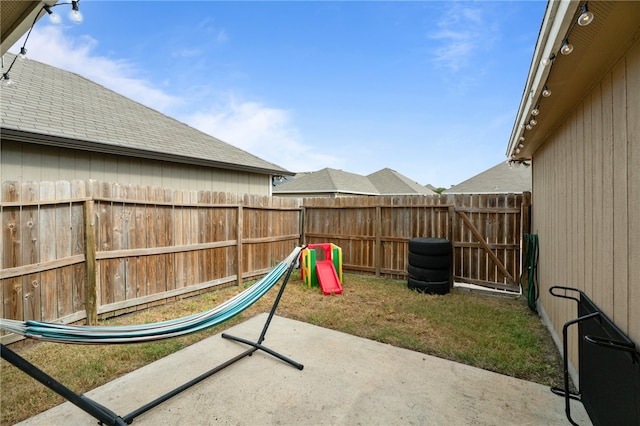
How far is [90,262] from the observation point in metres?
3.82

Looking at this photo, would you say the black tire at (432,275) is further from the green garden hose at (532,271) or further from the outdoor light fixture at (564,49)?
the outdoor light fixture at (564,49)

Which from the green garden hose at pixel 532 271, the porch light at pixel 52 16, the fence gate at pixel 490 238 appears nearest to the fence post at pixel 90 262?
the porch light at pixel 52 16

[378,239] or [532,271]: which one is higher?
[378,239]

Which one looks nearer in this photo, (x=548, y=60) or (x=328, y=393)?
(x=548, y=60)

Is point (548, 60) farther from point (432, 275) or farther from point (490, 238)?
point (490, 238)

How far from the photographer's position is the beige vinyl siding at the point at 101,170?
4.34m

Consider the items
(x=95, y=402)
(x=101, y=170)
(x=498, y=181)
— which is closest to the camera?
(x=95, y=402)

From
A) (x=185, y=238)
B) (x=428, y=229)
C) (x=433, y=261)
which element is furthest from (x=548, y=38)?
(x=185, y=238)

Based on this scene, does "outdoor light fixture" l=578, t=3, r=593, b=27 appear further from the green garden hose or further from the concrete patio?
the green garden hose

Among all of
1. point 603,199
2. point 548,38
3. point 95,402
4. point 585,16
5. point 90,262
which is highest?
point 548,38

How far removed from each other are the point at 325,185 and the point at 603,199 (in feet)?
50.4

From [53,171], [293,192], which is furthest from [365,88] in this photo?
[53,171]

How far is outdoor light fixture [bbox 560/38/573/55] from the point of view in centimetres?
155

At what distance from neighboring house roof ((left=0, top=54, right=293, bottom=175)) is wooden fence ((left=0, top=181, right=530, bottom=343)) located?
1.41 meters
